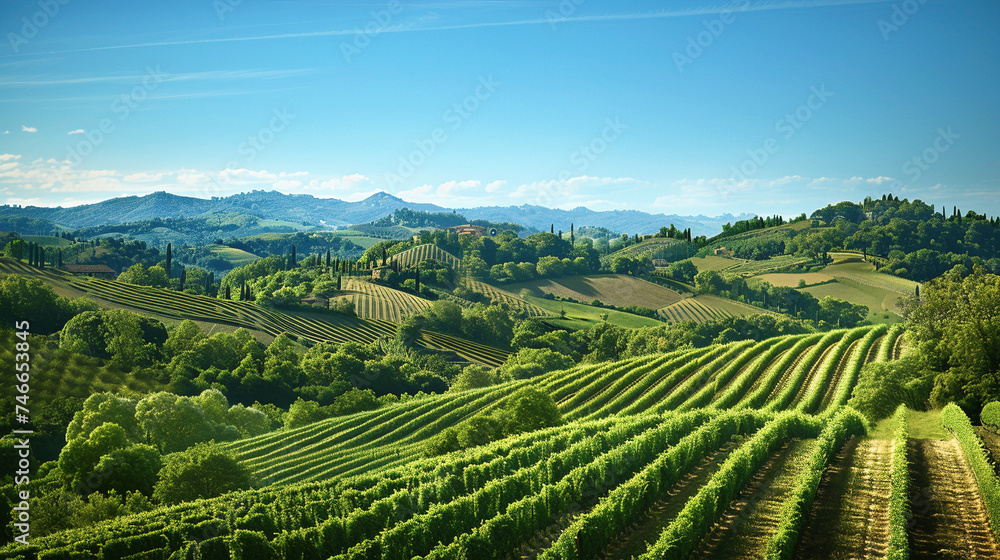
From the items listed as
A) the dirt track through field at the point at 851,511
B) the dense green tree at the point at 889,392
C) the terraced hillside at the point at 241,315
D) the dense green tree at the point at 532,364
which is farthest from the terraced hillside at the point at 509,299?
the dirt track through field at the point at 851,511

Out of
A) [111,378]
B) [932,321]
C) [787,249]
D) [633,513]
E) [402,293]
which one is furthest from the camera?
[787,249]

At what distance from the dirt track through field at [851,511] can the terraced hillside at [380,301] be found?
3870 inches

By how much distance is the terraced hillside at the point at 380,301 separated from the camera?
125 m

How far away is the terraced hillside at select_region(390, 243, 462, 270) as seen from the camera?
176m

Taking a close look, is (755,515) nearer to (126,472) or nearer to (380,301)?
(126,472)

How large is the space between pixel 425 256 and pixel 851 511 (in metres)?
162

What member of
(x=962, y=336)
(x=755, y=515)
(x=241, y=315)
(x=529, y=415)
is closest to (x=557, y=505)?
(x=755, y=515)

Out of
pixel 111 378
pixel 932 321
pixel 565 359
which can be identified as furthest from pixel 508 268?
pixel 932 321

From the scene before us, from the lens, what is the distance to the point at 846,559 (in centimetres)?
1941

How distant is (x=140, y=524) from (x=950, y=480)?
3168cm

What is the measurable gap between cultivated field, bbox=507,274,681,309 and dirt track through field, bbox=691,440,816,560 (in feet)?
403

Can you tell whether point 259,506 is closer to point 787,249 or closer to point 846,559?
point 846,559

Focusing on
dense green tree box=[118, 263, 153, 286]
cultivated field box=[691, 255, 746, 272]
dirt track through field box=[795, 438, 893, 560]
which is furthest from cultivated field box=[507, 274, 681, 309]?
dirt track through field box=[795, 438, 893, 560]

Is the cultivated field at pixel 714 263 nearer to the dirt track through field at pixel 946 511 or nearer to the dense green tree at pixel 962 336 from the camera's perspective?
the dense green tree at pixel 962 336
